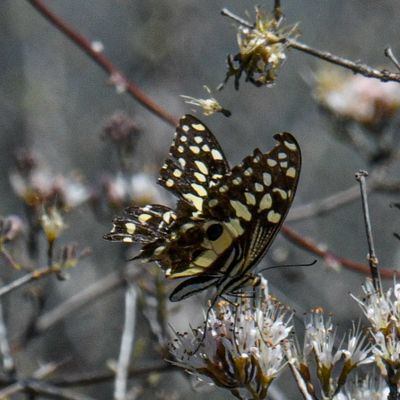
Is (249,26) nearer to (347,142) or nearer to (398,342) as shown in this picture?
(398,342)

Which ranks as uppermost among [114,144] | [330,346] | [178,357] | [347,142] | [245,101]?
[245,101]

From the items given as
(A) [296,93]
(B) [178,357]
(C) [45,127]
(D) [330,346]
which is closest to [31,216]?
(B) [178,357]

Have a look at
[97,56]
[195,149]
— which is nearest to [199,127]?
[195,149]

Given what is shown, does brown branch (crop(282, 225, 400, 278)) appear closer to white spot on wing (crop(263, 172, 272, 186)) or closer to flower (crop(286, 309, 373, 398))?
white spot on wing (crop(263, 172, 272, 186))

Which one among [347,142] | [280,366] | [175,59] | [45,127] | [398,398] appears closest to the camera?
[398,398]

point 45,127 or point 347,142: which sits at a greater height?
point 45,127

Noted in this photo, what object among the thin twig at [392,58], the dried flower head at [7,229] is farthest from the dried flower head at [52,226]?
the thin twig at [392,58]

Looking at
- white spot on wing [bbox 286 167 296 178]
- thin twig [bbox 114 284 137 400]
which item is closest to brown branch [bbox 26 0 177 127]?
thin twig [bbox 114 284 137 400]

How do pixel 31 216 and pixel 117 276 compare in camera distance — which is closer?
pixel 31 216
